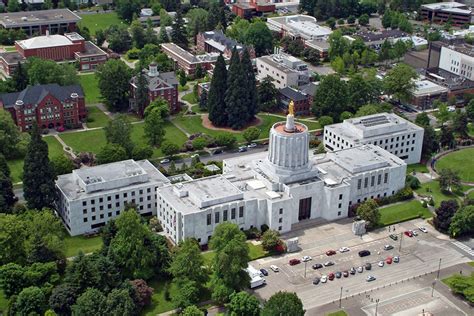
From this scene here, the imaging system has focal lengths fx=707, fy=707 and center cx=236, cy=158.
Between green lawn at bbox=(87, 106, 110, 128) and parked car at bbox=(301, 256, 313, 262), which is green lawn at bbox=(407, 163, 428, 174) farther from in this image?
green lawn at bbox=(87, 106, 110, 128)

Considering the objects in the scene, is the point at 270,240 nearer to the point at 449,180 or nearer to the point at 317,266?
the point at 317,266

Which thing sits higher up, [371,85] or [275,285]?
[371,85]

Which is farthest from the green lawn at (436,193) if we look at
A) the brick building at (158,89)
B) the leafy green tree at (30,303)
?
the leafy green tree at (30,303)

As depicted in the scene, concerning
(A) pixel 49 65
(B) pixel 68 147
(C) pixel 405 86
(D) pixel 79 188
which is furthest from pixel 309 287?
(A) pixel 49 65

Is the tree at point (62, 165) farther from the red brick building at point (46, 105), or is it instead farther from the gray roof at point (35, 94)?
the gray roof at point (35, 94)

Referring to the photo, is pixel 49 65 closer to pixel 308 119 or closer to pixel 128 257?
pixel 308 119
